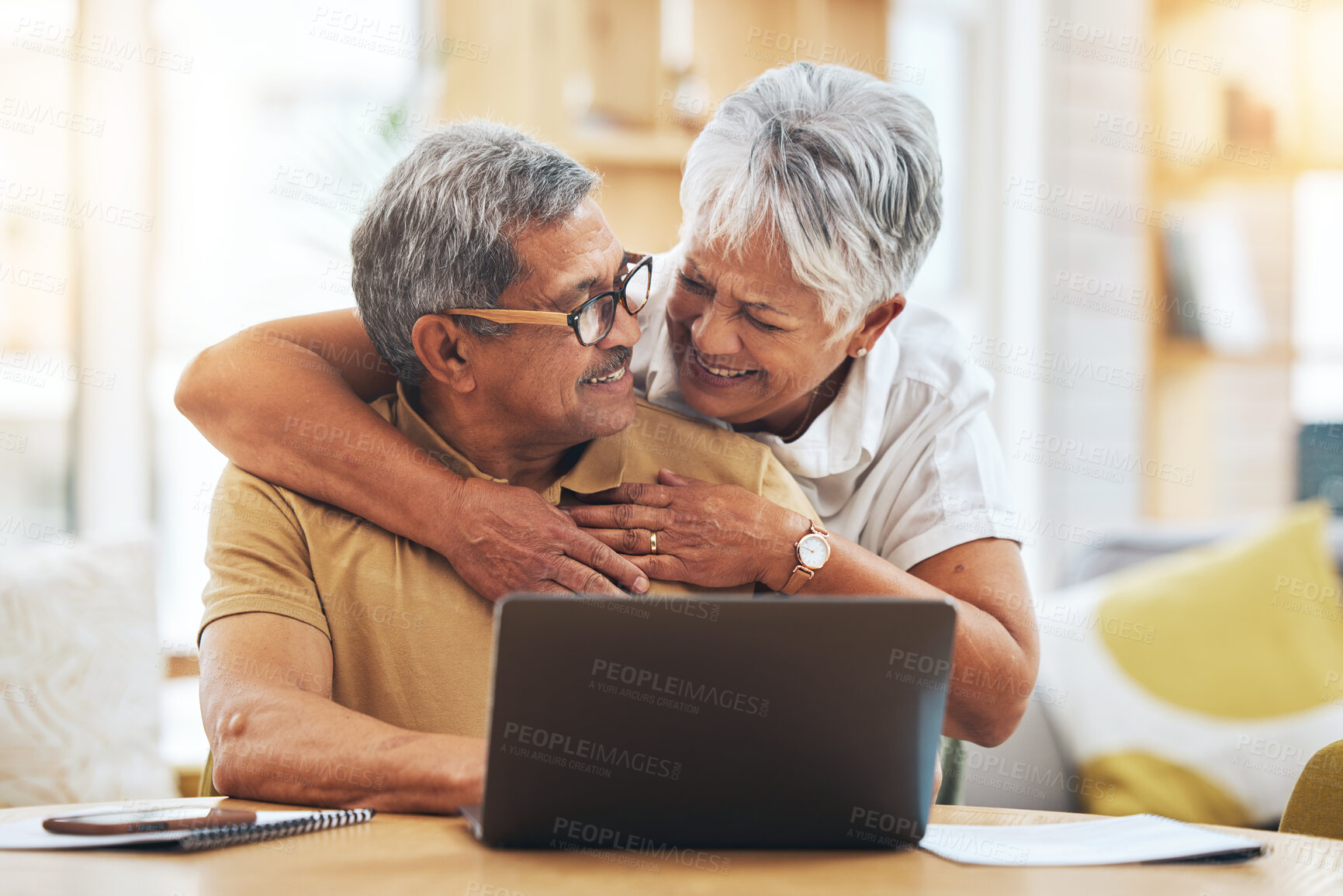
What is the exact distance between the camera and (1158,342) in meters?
3.67

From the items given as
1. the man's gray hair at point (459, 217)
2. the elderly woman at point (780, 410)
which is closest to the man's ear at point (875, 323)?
the elderly woman at point (780, 410)

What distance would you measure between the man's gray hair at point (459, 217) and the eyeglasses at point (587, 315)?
0.02 m

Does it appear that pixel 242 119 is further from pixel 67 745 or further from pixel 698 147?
pixel 698 147

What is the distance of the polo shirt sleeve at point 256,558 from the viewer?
140 cm

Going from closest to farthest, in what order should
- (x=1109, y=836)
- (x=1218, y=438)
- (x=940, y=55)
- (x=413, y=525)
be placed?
(x=1109, y=836) → (x=413, y=525) → (x=1218, y=438) → (x=940, y=55)

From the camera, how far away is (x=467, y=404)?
1580mm

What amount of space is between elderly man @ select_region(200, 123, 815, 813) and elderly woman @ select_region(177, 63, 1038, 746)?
0.03 m

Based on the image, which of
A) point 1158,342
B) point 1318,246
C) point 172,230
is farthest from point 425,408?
point 1318,246

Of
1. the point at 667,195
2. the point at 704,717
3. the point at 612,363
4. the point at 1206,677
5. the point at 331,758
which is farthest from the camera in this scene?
the point at 667,195

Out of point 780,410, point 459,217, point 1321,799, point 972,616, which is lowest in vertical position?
point 1321,799

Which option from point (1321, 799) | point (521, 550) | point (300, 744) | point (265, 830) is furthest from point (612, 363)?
point (1321, 799)

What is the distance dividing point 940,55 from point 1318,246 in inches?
54.0

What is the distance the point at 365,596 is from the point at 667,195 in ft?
7.40

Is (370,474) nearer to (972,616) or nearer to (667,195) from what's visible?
(972,616)
